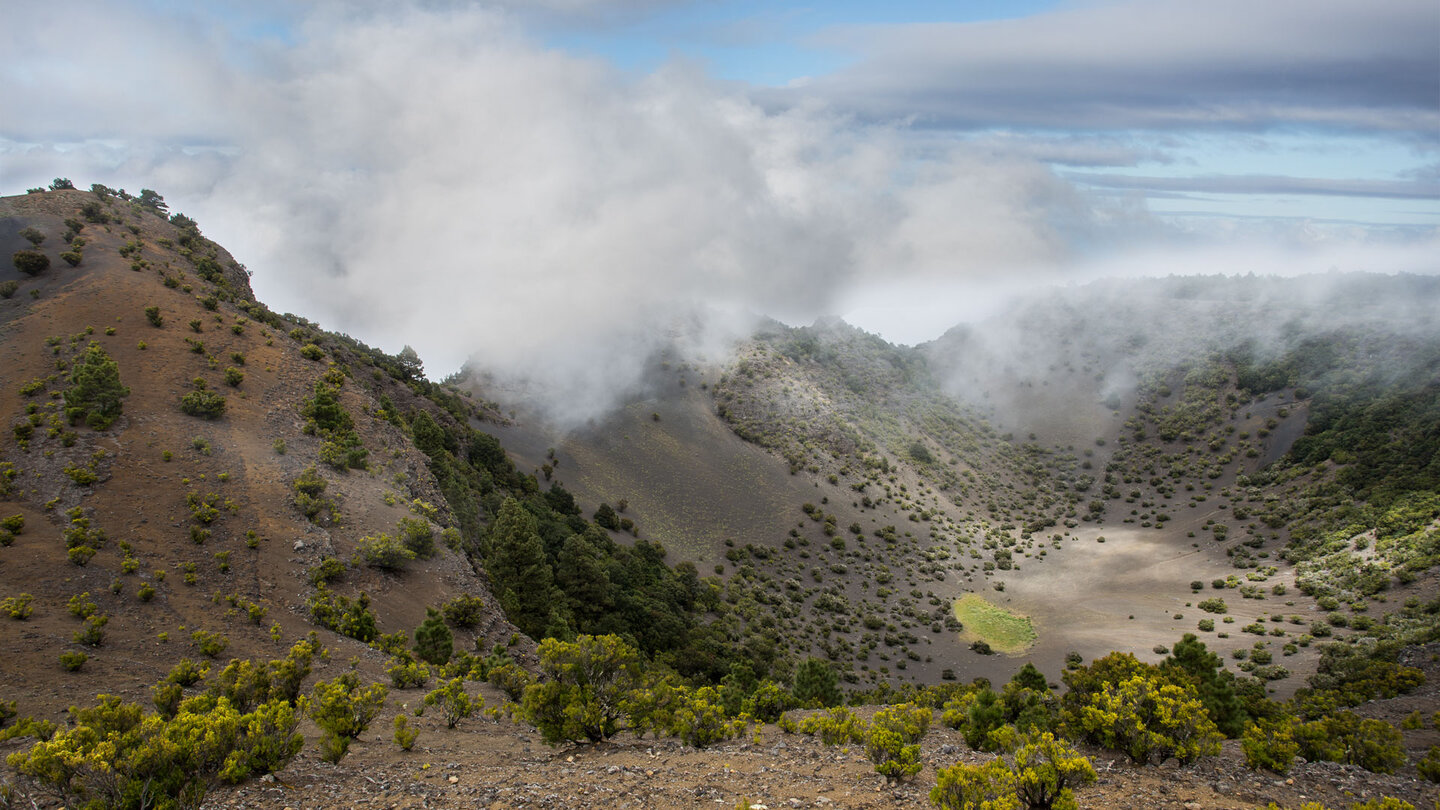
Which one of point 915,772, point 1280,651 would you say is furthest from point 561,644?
point 1280,651

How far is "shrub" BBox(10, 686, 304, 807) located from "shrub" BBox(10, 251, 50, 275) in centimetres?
4684

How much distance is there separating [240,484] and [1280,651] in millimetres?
69071

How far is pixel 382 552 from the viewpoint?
30.9 m

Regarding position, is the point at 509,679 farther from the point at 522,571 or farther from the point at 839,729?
the point at 522,571

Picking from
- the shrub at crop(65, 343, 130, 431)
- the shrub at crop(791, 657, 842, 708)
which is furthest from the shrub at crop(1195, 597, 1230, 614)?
the shrub at crop(65, 343, 130, 431)

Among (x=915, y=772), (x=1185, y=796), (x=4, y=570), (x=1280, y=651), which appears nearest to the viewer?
(x=1185, y=796)

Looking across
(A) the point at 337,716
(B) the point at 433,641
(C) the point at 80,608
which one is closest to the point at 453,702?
(A) the point at 337,716

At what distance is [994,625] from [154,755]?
233 ft

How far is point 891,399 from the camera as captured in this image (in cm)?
13000

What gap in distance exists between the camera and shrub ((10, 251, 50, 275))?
43875mm

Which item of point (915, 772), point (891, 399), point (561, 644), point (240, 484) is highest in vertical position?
point (891, 399)

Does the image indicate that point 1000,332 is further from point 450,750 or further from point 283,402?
point 450,750

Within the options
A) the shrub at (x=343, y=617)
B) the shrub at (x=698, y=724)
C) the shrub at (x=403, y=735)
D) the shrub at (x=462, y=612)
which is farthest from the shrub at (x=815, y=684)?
the shrub at (x=403, y=735)

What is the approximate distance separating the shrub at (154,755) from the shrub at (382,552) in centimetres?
1787
